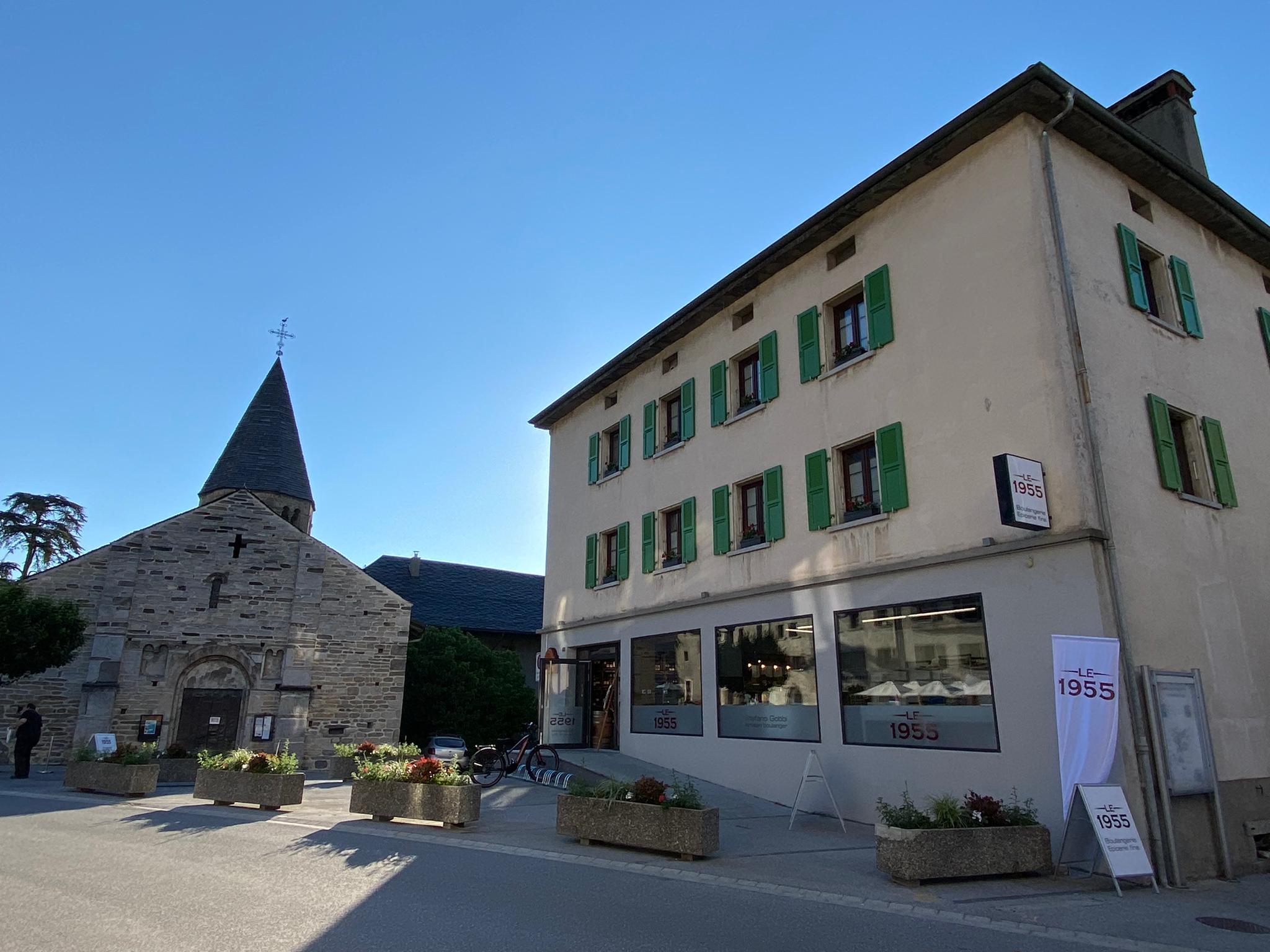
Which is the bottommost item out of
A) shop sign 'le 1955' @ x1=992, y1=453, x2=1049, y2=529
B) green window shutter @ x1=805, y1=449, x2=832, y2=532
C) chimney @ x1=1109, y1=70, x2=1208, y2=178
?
shop sign 'le 1955' @ x1=992, y1=453, x2=1049, y2=529

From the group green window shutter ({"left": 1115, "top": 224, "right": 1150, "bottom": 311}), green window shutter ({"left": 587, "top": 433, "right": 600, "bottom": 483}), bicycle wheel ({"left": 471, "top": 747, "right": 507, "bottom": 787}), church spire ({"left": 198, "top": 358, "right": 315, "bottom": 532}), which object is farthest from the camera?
church spire ({"left": 198, "top": 358, "right": 315, "bottom": 532})

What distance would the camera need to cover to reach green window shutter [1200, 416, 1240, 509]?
38.2 feet

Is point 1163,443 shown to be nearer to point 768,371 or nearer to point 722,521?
point 768,371

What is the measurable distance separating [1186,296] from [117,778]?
20.1 metres

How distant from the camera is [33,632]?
766 inches

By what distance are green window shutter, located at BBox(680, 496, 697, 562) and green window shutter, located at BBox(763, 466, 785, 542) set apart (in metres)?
2.05

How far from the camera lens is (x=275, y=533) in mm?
25875

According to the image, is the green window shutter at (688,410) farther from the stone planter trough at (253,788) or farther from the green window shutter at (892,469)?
the stone planter trough at (253,788)

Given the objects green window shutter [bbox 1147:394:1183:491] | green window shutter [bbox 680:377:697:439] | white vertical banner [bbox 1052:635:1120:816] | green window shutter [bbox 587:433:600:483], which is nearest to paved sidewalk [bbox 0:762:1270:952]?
white vertical banner [bbox 1052:635:1120:816]

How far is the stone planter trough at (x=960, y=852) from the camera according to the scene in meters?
7.68

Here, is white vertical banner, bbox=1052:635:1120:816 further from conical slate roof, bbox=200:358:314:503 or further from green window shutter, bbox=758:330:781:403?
conical slate roof, bbox=200:358:314:503

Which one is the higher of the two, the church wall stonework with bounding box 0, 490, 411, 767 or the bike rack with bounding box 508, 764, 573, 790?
the church wall stonework with bounding box 0, 490, 411, 767

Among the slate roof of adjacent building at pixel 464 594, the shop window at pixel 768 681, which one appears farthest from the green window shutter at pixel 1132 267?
the slate roof of adjacent building at pixel 464 594

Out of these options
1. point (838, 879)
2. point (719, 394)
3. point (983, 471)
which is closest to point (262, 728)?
point (719, 394)
